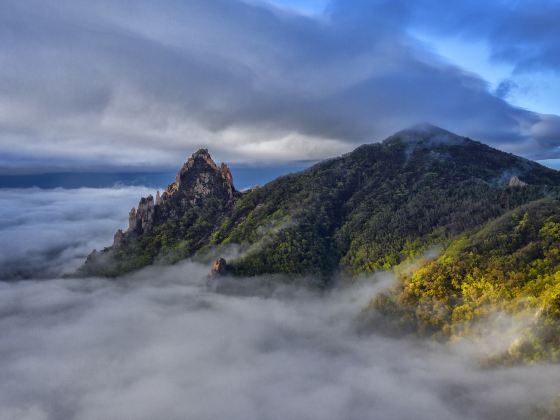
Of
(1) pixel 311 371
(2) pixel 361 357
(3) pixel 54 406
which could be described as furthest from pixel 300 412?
(3) pixel 54 406

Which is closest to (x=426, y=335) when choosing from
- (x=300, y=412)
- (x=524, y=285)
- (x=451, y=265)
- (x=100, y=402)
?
(x=451, y=265)

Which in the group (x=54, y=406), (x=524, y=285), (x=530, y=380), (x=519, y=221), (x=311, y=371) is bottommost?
(x=54, y=406)

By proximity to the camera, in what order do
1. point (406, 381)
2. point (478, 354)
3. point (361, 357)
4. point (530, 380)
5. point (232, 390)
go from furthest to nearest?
point (361, 357)
point (232, 390)
point (406, 381)
point (478, 354)
point (530, 380)

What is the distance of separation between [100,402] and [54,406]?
76.9 ft

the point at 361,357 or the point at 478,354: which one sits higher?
the point at 478,354

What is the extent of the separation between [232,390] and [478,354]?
4325 inches

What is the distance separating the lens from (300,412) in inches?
6732

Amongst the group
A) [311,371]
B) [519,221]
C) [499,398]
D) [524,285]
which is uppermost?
[519,221]

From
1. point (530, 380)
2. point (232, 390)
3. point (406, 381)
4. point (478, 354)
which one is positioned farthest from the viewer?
point (232, 390)

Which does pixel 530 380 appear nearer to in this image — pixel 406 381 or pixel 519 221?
pixel 406 381

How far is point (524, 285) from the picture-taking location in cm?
16425

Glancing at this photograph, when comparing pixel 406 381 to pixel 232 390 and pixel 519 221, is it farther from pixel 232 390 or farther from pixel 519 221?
pixel 519 221

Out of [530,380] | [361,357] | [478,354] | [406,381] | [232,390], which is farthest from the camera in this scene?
[361,357]

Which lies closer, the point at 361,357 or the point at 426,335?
the point at 426,335
